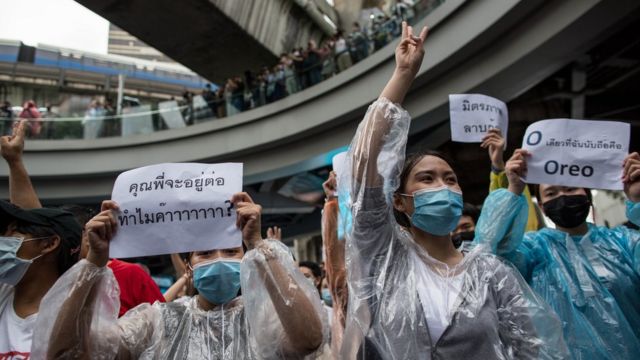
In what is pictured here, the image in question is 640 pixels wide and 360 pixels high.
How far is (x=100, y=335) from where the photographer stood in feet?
5.33

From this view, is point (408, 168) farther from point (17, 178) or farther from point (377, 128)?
point (17, 178)

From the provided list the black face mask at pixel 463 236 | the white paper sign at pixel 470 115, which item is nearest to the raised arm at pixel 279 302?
the white paper sign at pixel 470 115

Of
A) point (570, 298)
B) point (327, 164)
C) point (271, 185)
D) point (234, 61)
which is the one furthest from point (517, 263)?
point (234, 61)

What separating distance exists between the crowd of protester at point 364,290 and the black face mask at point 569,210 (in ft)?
0.82

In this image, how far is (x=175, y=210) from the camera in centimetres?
181

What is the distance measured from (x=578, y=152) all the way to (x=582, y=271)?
0.54 meters

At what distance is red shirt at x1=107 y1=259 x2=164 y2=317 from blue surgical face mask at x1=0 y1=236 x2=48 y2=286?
1.51 ft

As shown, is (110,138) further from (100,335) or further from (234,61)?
(100,335)

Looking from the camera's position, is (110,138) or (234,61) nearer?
(110,138)

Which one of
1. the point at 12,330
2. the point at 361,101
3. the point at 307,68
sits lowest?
the point at 12,330

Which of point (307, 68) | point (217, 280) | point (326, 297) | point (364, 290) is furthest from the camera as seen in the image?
point (307, 68)

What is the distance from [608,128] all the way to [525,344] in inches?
50.7

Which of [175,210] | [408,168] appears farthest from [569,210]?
[175,210]

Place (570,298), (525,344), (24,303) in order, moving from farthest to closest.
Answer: (570,298) < (24,303) < (525,344)
